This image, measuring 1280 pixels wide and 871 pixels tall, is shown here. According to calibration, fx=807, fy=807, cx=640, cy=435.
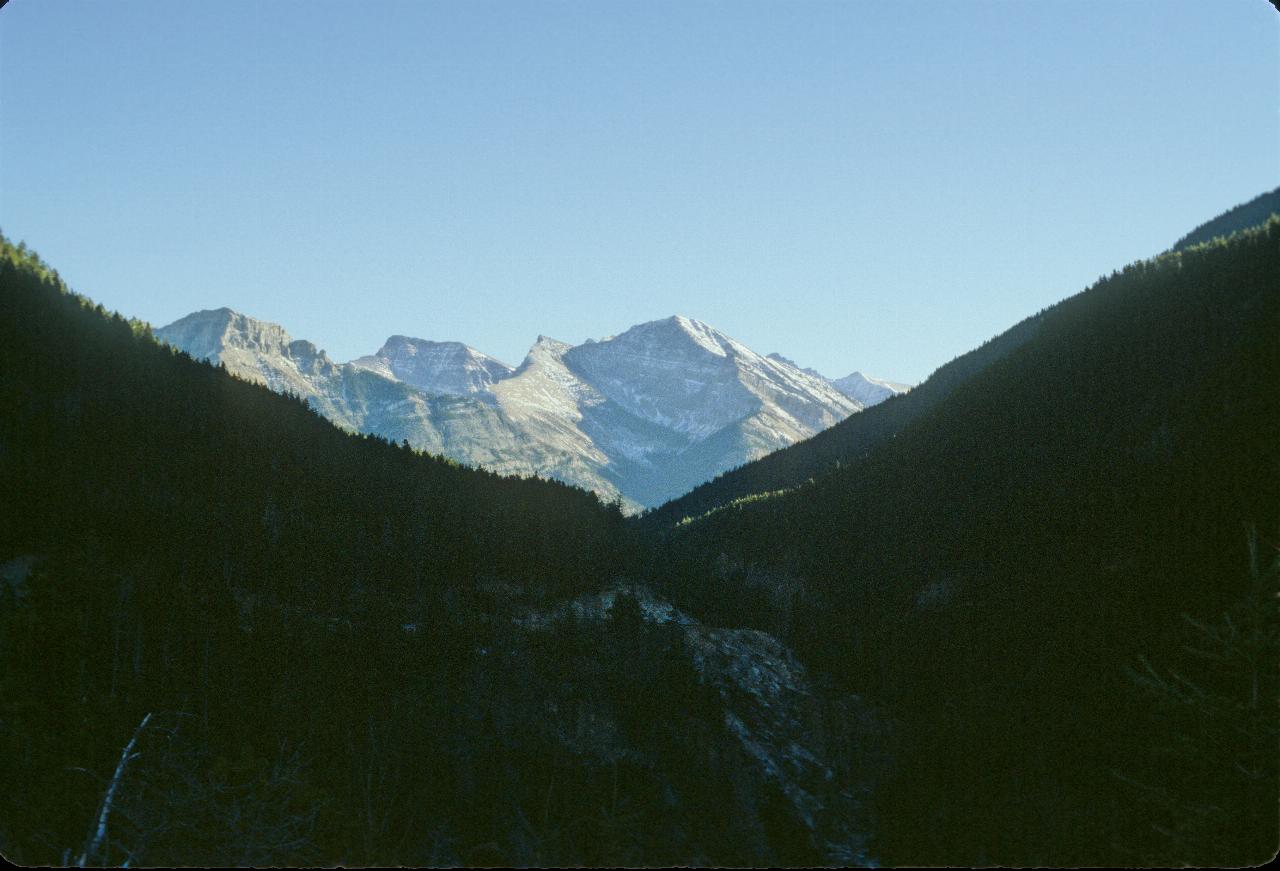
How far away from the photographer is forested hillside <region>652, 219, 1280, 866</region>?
30141mm

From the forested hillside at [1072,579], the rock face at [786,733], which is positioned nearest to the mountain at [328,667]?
the rock face at [786,733]

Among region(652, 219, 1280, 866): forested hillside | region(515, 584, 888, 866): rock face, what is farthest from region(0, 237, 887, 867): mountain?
region(652, 219, 1280, 866): forested hillside

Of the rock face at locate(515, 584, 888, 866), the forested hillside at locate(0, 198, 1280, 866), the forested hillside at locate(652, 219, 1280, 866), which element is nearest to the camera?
the forested hillside at locate(652, 219, 1280, 866)

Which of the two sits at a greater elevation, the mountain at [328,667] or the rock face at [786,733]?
the mountain at [328,667]

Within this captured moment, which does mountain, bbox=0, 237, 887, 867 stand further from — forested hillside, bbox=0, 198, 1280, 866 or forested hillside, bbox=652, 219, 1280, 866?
forested hillside, bbox=652, 219, 1280, 866

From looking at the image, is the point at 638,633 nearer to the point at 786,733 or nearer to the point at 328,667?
the point at 786,733

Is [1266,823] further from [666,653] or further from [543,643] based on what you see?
[543,643]

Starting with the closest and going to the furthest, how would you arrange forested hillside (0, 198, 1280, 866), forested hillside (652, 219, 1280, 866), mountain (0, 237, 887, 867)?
forested hillside (652, 219, 1280, 866), forested hillside (0, 198, 1280, 866), mountain (0, 237, 887, 867)

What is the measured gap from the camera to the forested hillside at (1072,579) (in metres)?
30.1

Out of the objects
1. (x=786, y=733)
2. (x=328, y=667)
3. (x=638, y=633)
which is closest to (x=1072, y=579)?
(x=786, y=733)

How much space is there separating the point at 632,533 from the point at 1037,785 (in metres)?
93.2

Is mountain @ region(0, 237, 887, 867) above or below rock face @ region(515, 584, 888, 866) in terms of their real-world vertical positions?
above

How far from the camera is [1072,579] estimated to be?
96812mm

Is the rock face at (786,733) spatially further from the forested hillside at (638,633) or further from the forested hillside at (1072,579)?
the forested hillside at (1072,579)
